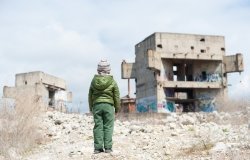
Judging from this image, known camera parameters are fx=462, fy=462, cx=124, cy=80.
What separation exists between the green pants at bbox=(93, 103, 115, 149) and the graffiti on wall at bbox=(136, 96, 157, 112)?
27.8 meters

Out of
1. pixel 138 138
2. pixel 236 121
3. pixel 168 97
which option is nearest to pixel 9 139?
pixel 138 138

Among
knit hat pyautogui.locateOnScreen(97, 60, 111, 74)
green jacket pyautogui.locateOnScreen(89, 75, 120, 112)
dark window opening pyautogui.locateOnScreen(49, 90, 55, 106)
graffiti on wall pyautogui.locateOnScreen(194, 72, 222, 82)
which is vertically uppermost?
graffiti on wall pyautogui.locateOnScreen(194, 72, 222, 82)

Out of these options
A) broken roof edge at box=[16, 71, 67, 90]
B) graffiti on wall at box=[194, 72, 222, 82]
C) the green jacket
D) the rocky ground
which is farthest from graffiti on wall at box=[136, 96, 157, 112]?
the green jacket

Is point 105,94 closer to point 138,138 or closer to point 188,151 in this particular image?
point 188,151

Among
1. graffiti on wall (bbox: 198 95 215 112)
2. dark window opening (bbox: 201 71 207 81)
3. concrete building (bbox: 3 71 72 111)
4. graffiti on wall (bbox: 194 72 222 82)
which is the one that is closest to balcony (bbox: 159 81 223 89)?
graffiti on wall (bbox: 194 72 222 82)

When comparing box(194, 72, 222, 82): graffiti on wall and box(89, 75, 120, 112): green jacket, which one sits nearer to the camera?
box(89, 75, 120, 112): green jacket

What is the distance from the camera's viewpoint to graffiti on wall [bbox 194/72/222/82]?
38.3 metres

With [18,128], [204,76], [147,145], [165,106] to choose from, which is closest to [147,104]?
[165,106]

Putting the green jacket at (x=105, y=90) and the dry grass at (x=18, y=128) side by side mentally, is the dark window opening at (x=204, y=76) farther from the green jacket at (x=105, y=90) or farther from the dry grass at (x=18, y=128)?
the green jacket at (x=105, y=90)

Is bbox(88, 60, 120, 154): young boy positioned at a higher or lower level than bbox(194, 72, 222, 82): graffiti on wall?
lower

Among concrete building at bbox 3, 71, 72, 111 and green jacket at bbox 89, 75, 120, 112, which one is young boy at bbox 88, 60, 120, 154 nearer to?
green jacket at bbox 89, 75, 120, 112

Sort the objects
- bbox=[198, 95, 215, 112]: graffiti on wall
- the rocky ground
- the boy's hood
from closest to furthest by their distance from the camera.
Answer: the boy's hood < the rocky ground < bbox=[198, 95, 215, 112]: graffiti on wall

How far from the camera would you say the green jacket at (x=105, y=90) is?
6.97 meters

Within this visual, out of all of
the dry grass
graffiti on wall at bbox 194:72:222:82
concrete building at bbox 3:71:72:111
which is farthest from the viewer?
graffiti on wall at bbox 194:72:222:82
